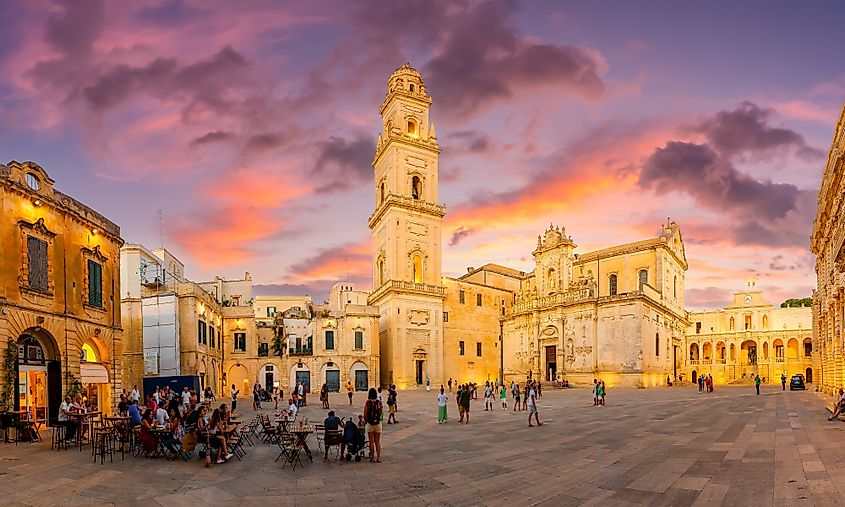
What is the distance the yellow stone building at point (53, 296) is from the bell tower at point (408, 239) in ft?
108

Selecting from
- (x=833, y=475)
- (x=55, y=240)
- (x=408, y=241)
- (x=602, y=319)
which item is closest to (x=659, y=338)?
(x=602, y=319)

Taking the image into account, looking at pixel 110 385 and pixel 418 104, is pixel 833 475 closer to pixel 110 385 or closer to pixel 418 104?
pixel 110 385

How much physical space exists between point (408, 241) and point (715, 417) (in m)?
37.3

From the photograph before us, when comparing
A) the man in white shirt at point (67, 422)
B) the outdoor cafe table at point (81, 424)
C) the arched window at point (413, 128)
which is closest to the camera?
the outdoor cafe table at point (81, 424)

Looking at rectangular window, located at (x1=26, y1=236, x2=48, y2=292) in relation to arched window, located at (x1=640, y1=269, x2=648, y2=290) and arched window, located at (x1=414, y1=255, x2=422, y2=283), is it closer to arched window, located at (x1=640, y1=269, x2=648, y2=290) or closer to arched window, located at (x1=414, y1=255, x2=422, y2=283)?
arched window, located at (x1=414, y1=255, x2=422, y2=283)

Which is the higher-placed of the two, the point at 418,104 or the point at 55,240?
the point at 418,104

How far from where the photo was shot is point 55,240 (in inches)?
835

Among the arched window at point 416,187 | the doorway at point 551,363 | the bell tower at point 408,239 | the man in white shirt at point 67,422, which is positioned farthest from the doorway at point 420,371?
the man in white shirt at point 67,422

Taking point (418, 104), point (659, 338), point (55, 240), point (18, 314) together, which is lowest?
point (659, 338)

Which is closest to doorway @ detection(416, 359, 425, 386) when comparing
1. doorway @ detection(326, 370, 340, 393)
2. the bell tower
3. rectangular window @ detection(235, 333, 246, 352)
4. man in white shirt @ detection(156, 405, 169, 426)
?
the bell tower

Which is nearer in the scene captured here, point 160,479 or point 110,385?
point 160,479

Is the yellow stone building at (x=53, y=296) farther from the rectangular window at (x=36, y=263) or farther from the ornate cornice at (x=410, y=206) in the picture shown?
the ornate cornice at (x=410, y=206)

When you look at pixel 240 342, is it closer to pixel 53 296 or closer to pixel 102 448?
pixel 53 296

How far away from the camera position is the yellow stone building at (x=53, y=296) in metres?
18.8
